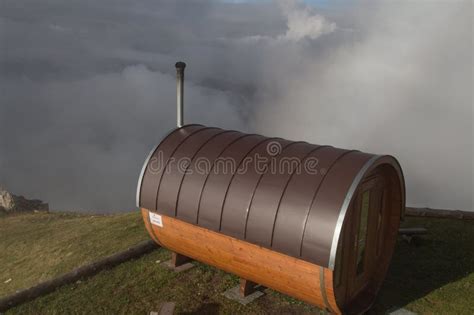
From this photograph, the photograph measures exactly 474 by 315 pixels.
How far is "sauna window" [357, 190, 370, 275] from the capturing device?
331 inches

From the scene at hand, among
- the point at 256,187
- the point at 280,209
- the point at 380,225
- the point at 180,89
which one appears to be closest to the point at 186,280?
the point at 256,187

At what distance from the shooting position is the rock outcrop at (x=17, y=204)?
83.1 feet

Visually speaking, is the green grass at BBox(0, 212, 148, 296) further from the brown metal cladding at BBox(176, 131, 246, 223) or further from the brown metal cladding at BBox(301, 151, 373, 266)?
the brown metal cladding at BBox(301, 151, 373, 266)

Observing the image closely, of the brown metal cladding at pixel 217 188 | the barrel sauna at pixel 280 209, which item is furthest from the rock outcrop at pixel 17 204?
the brown metal cladding at pixel 217 188

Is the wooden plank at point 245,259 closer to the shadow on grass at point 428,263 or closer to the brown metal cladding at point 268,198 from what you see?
the brown metal cladding at point 268,198

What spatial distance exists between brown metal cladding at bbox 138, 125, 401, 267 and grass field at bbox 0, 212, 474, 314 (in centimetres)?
188

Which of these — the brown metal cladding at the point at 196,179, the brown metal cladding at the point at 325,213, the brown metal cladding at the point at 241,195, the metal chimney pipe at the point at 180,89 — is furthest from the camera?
the metal chimney pipe at the point at 180,89

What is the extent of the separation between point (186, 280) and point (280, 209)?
149 inches

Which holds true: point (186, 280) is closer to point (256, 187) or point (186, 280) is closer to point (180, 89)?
point (256, 187)

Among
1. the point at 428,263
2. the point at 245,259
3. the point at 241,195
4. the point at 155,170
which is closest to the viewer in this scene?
the point at 241,195

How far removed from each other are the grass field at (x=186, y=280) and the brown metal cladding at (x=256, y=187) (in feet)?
6.16

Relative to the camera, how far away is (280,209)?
771cm

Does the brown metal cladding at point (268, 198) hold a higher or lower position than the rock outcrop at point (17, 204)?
higher

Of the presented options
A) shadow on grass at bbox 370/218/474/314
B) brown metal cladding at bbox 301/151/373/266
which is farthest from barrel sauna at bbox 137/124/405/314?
shadow on grass at bbox 370/218/474/314
